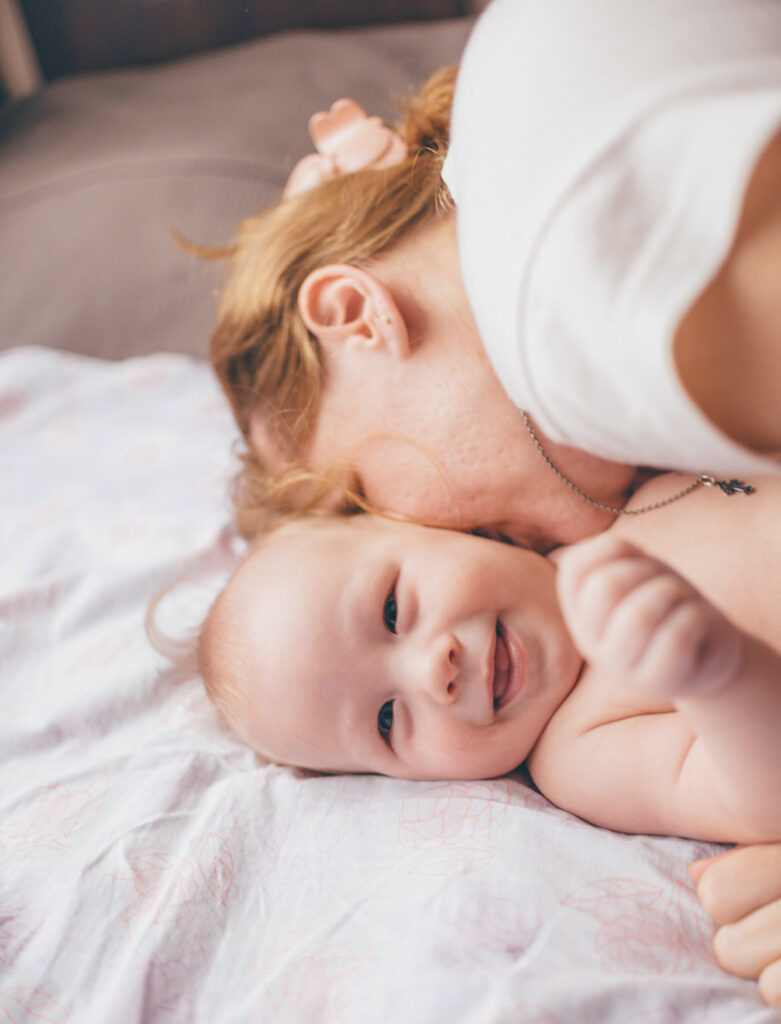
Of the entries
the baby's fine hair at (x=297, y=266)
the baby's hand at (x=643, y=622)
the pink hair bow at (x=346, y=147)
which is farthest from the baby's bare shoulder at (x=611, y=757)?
the pink hair bow at (x=346, y=147)

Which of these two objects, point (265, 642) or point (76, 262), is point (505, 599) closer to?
point (265, 642)

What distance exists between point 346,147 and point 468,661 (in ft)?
2.27

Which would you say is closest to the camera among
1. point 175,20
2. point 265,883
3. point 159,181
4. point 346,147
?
point 265,883

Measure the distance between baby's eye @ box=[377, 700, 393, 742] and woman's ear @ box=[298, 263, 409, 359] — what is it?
1.22 ft

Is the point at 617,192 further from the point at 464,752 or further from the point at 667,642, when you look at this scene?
the point at 464,752

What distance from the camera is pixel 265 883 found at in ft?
2.59

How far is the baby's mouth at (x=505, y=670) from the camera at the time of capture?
2.93 ft

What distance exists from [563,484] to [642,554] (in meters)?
0.45

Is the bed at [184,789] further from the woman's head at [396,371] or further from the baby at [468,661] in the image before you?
the woman's head at [396,371]

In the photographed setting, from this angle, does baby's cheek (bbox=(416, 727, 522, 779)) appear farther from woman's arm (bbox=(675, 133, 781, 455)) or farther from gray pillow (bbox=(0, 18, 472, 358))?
gray pillow (bbox=(0, 18, 472, 358))

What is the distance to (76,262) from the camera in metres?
1.63

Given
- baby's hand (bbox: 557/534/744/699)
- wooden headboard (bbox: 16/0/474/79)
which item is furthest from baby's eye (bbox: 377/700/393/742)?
wooden headboard (bbox: 16/0/474/79)

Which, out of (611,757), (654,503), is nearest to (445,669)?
(611,757)

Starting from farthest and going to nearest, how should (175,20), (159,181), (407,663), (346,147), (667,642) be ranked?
(175,20)
(159,181)
(346,147)
(407,663)
(667,642)
